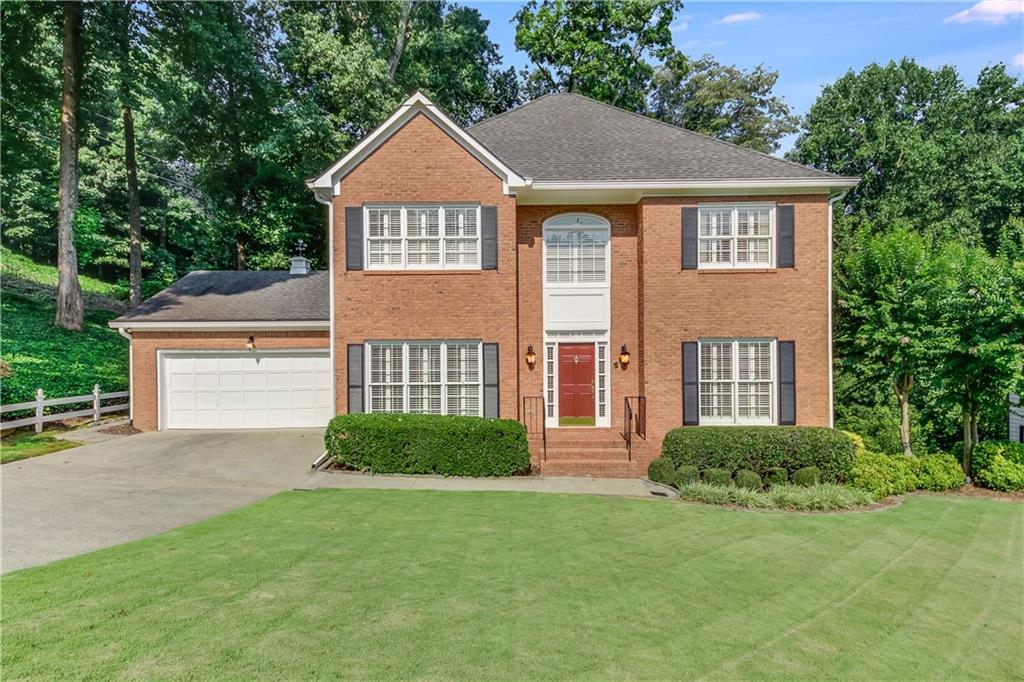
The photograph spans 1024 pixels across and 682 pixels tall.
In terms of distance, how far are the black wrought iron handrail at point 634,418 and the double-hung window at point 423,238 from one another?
16.2ft

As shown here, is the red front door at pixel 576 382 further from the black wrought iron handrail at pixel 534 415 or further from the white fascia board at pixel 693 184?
the white fascia board at pixel 693 184

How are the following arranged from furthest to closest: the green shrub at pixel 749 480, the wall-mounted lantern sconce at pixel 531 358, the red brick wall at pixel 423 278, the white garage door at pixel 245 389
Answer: the white garage door at pixel 245 389
the wall-mounted lantern sconce at pixel 531 358
the red brick wall at pixel 423 278
the green shrub at pixel 749 480

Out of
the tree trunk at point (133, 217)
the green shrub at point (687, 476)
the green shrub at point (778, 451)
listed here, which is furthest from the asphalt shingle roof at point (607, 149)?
the tree trunk at point (133, 217)

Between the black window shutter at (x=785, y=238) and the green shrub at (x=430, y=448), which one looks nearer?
the green shrub at (x=430, y=448)

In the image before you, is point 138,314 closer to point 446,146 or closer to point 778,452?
point 446,146

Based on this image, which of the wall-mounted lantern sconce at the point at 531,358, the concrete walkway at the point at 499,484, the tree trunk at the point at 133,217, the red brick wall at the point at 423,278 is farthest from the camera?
the tree trunk at the point at 133,217

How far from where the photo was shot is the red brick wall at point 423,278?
1232cm

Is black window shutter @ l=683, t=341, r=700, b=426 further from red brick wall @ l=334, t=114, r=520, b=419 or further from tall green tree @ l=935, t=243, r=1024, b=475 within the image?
tall green tree @ l=935, t=243, r=1024, b=475

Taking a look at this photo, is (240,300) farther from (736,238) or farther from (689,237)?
(736,238)

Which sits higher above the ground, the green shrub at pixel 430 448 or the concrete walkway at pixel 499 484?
the green shrub at pixel 430 448

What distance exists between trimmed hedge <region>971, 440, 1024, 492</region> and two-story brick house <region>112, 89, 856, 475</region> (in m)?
3.32

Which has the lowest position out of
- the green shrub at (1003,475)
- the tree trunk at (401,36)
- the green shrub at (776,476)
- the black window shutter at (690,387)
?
the green shrub at (1003,475)

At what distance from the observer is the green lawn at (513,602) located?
13.2 ft

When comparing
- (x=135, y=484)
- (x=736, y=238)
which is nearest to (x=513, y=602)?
(x=135, y=484)
